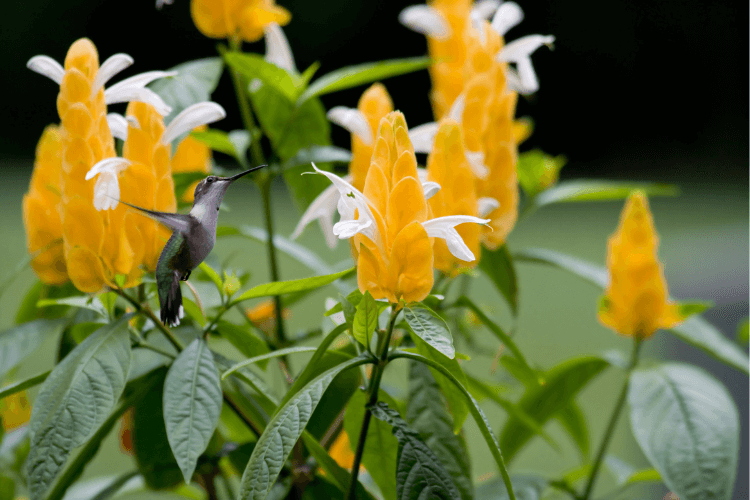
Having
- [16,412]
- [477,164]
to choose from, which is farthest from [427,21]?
[16,412]

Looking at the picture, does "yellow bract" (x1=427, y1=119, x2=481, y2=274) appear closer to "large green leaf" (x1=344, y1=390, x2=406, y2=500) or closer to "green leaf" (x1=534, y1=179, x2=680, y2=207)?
"large green leaf" (x1=344, y1=390, x2=406, y2=500)

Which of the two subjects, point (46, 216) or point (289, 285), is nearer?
point (289, 285)

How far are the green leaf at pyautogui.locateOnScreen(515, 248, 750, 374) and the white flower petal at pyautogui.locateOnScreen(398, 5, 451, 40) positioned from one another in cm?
19

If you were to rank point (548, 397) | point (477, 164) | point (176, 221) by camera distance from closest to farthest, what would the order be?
1. point (176, 221)
2. point (477, 164)
3. point (548, 397)

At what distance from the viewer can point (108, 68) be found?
0.26 meters

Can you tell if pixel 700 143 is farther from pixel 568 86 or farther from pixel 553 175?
pixel 553 175

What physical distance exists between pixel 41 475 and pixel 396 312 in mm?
134

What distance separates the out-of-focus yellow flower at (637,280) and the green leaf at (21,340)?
1.10 feet

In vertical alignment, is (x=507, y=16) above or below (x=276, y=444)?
→ above

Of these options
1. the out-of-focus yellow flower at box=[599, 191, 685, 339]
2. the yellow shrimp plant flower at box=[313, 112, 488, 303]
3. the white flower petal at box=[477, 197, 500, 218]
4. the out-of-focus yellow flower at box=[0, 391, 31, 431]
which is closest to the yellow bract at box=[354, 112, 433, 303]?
the yellow shrimp plant flower at box=[313, 112, 488, 303]

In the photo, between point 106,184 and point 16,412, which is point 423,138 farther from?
point 16,412

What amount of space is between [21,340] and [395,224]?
0.25 meters

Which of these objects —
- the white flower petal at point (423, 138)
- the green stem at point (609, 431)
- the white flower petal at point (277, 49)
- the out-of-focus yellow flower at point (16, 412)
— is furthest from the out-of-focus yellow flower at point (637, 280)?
the out-of-focus yellow flower at point (16, 412)

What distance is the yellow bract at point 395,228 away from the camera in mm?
217
